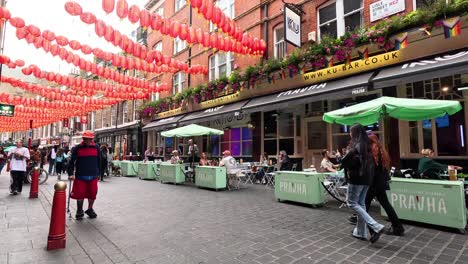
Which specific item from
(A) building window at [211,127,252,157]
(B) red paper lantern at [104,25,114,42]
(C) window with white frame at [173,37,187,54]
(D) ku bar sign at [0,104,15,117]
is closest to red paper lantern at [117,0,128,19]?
(B) red paper lantern at [104,25,114,42]

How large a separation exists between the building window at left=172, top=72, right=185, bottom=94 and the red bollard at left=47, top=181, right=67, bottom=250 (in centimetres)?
1678

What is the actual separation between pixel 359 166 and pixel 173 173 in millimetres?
8918

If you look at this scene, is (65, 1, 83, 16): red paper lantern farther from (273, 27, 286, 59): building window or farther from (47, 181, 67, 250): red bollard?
(273, 27, 286, 59): building window

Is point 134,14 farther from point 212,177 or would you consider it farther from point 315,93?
point 315,93

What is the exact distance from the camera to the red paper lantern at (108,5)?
251 inches

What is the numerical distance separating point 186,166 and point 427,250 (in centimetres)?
997

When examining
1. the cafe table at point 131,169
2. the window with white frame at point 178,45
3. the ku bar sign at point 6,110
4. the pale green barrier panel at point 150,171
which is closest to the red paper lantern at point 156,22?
the pale green barrier panel at point 150,171

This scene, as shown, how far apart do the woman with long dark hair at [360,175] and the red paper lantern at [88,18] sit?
288 inches

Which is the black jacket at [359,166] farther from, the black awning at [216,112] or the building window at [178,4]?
the building window at [178,4]

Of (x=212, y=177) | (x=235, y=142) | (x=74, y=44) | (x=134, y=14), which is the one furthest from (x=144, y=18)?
(x=235, y=142)

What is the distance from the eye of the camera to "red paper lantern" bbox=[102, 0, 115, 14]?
6.38m

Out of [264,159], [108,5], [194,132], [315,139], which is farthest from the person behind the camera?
[264,159]

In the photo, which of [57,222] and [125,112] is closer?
[57,222]

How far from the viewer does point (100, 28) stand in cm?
780
